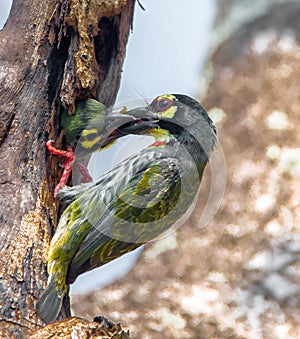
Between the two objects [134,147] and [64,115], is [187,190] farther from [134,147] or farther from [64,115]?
[64,115]

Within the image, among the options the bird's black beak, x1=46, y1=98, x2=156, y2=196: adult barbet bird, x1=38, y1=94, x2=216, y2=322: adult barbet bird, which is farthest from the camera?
the bird's black beak

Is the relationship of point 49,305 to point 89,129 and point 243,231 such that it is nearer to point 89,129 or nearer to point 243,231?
Answer: point 89,129

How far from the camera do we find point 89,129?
2.92 meters

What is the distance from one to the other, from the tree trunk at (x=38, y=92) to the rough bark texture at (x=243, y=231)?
3.23m

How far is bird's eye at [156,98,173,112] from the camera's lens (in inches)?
118

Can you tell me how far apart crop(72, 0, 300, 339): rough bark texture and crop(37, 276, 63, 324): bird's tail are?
3543 millimetres

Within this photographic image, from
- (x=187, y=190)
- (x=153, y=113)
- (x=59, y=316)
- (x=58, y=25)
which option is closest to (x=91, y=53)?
(x=58, y=25)

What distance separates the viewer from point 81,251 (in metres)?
2.71

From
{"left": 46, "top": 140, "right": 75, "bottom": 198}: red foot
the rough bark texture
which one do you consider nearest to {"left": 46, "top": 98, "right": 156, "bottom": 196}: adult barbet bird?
{"left": 46, "top": 140, "right": 75, "bottom": 198}: red foot

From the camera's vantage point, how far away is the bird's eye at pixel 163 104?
2996mm

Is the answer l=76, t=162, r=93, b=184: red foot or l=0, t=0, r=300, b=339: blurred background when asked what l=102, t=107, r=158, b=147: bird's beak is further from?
l=0, t=0, r=300, b=339: blurred background

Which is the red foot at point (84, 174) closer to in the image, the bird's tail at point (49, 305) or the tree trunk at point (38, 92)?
the tree trunk at point (38, 92)

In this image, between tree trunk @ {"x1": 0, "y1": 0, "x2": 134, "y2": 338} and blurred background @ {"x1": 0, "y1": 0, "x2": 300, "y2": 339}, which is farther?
blurred background @ {"x1": 0, "y1": 0, "x2": 300, "y2": 339}

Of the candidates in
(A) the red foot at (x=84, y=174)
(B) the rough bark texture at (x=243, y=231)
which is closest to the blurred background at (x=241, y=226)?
(B) the rough bark texture at (x=243, y=231)
